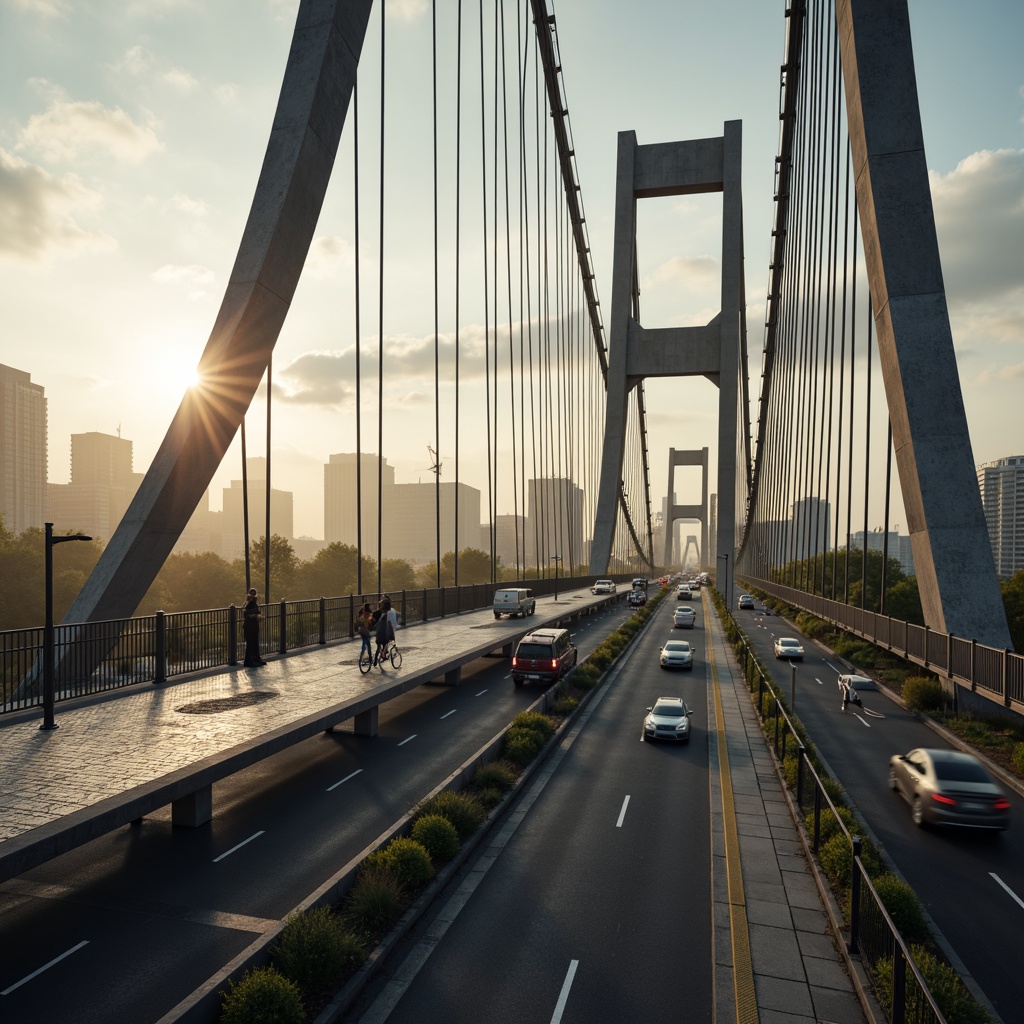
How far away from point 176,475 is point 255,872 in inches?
480

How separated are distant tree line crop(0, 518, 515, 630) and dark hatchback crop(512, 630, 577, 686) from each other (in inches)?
1137

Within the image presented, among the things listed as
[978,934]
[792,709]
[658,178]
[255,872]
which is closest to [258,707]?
[255,872]

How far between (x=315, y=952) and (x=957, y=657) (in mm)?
17451

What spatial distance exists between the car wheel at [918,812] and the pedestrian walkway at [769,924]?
232cm

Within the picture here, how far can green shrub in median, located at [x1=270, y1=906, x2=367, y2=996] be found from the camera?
700 centimetres

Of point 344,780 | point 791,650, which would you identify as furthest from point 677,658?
point 344,780

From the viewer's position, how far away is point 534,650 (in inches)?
981

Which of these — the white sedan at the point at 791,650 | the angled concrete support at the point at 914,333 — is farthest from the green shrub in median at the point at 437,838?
the white sedan at the point at 791,650

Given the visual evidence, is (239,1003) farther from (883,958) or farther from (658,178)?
(658,178)

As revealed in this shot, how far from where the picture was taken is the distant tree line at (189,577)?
64.6m

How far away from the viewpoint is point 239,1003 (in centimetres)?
621

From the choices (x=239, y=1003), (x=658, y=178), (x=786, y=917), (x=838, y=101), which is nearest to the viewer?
(x=239, y=1003)

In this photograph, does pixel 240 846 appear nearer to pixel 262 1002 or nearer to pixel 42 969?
pixel 42 969

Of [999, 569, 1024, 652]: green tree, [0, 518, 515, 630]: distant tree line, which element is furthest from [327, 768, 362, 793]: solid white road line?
[999, 569, 1024, 652]: green tree
